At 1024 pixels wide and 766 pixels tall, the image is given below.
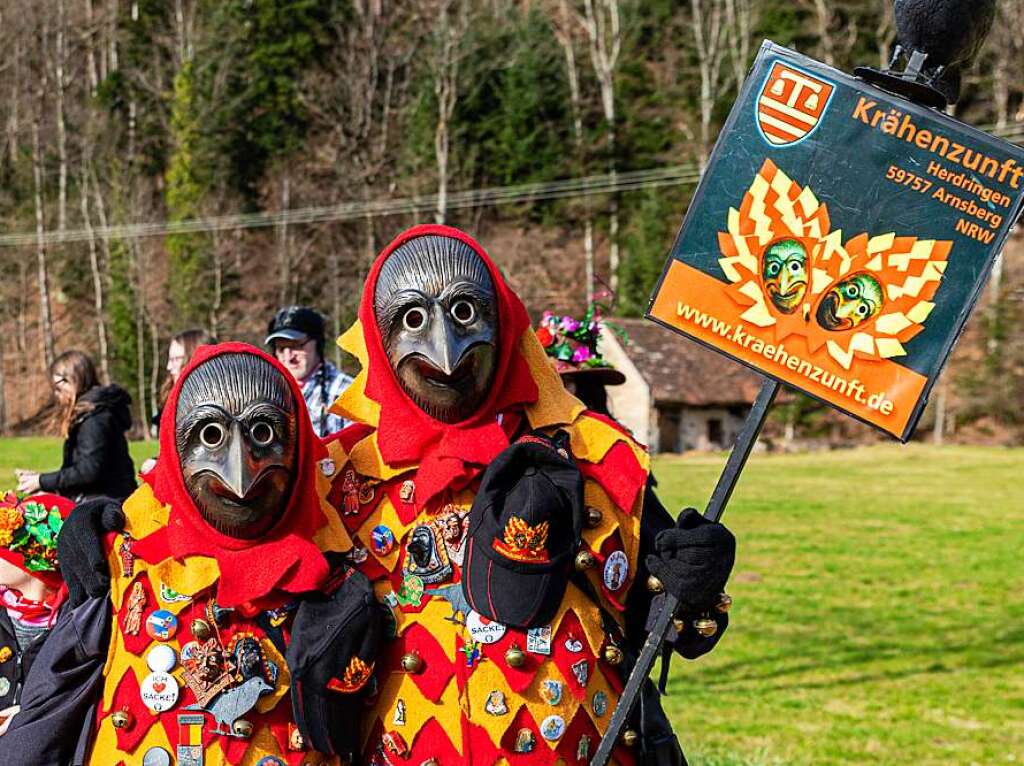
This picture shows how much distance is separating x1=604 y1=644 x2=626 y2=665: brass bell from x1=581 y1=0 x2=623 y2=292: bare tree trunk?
3272 centimetres

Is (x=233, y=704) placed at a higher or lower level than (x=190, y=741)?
higher

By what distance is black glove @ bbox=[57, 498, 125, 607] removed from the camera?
109 inches

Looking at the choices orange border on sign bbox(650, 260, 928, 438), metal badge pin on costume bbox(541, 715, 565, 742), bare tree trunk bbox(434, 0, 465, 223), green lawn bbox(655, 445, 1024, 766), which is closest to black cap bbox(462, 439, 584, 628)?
metal badge pin on costume bbox(541, 715, 565, 742)

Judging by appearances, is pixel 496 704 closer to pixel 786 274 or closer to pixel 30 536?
pixel 786 274

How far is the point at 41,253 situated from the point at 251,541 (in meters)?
29.6

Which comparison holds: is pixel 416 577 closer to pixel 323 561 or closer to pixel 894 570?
pixel 323 561

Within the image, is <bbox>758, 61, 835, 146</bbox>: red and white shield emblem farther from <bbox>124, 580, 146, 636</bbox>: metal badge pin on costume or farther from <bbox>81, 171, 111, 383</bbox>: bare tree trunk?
<bbox>81, 171, 111, 383</bbox>: bare tree trunk

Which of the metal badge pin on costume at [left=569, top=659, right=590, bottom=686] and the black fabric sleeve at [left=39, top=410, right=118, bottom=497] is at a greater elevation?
the metal badge pin on costume at [left=569, top=659, right=590, bottom=686]

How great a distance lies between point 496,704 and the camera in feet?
8.71

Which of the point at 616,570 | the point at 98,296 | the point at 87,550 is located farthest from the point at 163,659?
the point at 98,296

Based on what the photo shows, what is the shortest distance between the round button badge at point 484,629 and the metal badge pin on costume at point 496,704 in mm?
115

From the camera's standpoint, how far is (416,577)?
2.76 meters

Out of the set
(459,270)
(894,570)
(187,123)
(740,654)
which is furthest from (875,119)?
(187,123)

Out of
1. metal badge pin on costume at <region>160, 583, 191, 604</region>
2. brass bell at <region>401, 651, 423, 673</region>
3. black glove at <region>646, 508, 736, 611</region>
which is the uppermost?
black glove at <region>646, 508, 736, 611</region>
